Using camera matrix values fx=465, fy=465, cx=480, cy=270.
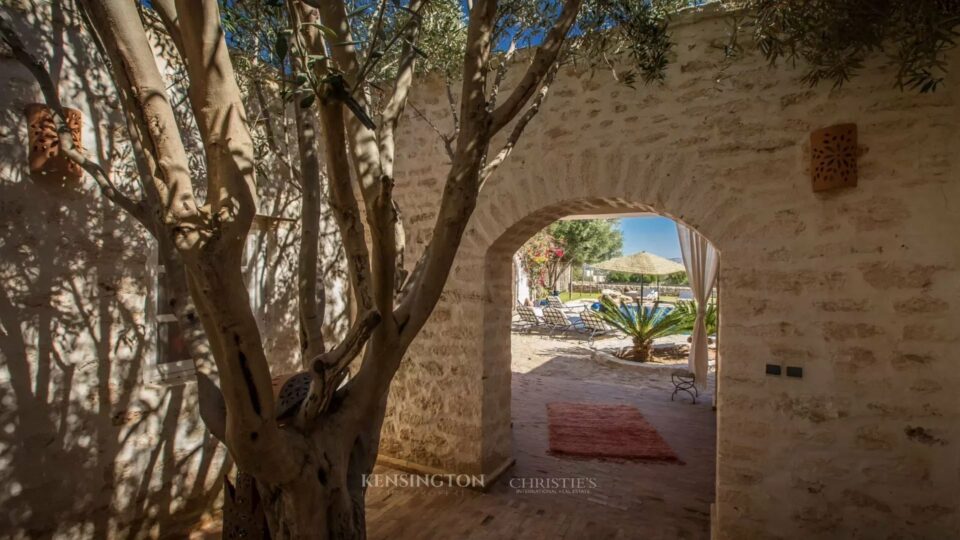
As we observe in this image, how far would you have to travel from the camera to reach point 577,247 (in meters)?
22.2

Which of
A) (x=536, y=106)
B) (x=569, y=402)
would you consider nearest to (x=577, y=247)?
(x=569, y=402)

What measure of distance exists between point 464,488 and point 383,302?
2888mm

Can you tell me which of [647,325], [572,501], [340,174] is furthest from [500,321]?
[647,325]

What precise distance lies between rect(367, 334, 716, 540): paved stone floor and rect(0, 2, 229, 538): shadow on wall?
5.36 ft

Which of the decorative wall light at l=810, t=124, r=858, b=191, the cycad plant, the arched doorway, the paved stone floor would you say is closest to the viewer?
the decorative wall light at l=810, t=124, r=858, b=191

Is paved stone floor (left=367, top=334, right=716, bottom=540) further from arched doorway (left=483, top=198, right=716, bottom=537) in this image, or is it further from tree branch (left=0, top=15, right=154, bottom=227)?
tree branch (left=0, top=15, right=154, bottom=227)

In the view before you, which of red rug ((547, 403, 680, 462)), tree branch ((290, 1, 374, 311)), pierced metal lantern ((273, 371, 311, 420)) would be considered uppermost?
tree branch ((290, 1, 374, 311))

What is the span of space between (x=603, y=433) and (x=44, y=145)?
5396 millimetres

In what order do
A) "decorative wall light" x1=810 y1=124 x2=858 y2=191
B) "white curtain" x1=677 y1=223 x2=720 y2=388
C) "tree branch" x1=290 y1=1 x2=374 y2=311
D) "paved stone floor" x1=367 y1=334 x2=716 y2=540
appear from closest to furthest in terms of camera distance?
1. "tree branch" x1=290 y1=1 x2=374 y2=311
2. "decorative wall light" x1=810 y1=124 x2=858 y2=191
3. "paved stone floor" x1=367 y1=334 x2=716 y2=540
4. "white curtain" x1=677 y1=223 x2=720 y2=388

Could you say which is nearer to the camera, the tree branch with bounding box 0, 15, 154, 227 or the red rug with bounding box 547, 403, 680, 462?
the tree branch with bounding box 0, 15, 154, 227

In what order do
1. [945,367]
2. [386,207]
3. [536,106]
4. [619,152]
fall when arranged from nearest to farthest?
[386,207] < [536,106] < [945,367] < [619,152]

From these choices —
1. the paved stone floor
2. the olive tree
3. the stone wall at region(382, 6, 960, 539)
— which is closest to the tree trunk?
the olive tree

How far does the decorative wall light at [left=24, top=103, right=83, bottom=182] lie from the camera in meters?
2.61

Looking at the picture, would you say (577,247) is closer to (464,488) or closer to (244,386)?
(464,488)
